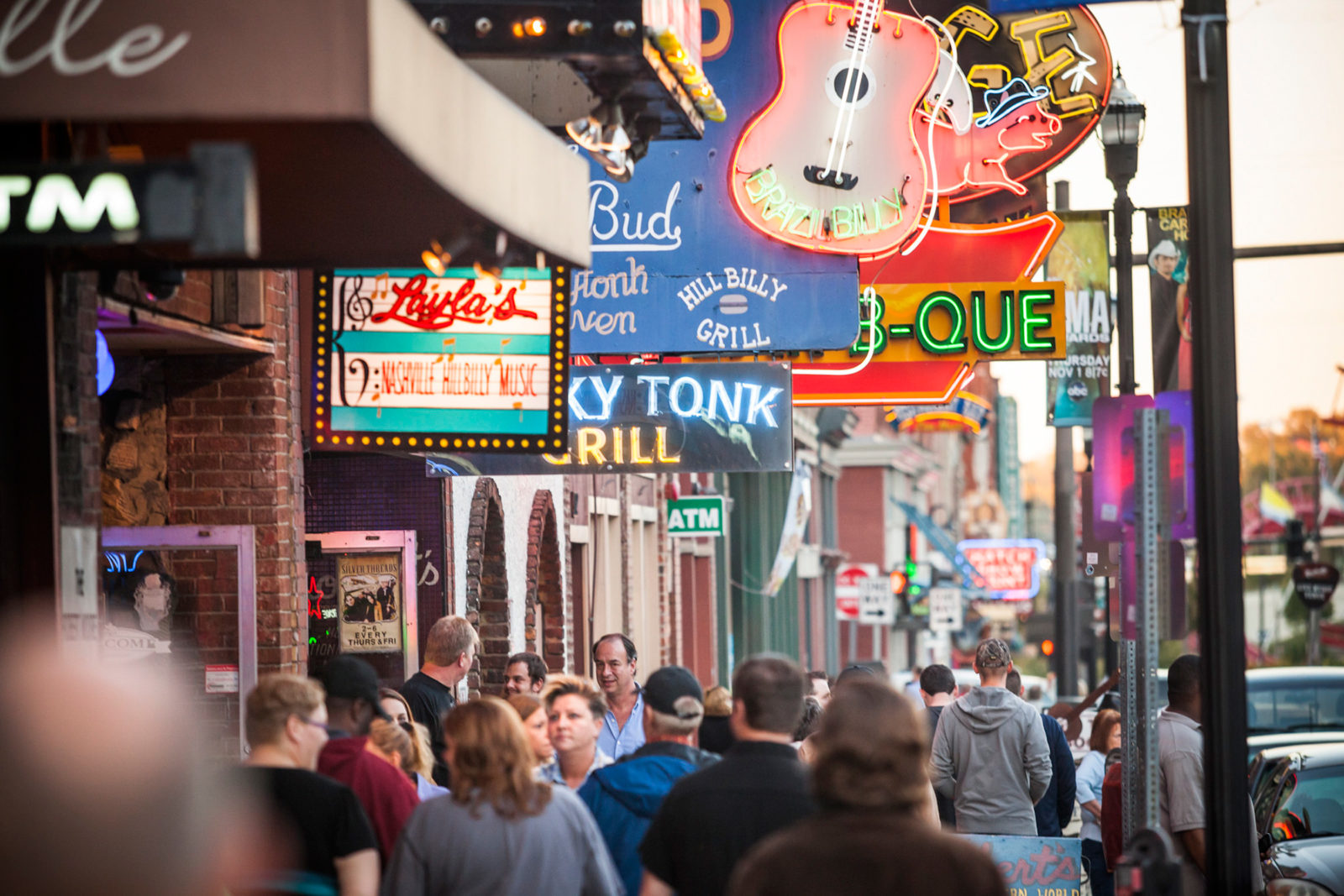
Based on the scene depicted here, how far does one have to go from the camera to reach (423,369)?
322 inches

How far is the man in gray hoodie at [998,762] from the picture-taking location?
9.88 metres

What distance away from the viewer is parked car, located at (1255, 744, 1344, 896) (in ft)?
29.8

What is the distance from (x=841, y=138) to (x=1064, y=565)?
1523cm

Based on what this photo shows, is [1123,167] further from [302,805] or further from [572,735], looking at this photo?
[302,805]

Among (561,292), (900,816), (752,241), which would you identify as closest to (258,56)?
(900,816)

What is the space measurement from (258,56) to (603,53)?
2.45 m

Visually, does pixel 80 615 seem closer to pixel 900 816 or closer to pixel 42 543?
pixel 42 543

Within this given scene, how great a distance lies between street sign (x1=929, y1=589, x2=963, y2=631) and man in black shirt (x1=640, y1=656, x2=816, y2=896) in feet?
123

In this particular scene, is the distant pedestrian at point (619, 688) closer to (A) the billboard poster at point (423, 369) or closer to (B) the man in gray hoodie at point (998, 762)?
(B) the man in gray hoodie at point (998, 762)

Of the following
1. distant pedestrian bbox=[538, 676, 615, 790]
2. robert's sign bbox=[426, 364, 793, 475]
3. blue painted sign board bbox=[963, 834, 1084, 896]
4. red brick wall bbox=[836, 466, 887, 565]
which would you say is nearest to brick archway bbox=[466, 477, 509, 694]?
robert's sign bbox=[426, 364, 793, 475]

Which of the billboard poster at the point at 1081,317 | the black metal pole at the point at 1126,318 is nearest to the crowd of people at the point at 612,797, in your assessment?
the black metal pole at the point at 1126,318

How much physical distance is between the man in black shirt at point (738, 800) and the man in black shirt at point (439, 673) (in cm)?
410

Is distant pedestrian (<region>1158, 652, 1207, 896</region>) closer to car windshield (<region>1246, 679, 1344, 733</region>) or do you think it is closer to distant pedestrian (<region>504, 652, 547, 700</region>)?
distant pedestrian (<region>504, 652, 547, 700</region>)

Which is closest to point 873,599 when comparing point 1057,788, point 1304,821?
point 1057,788
